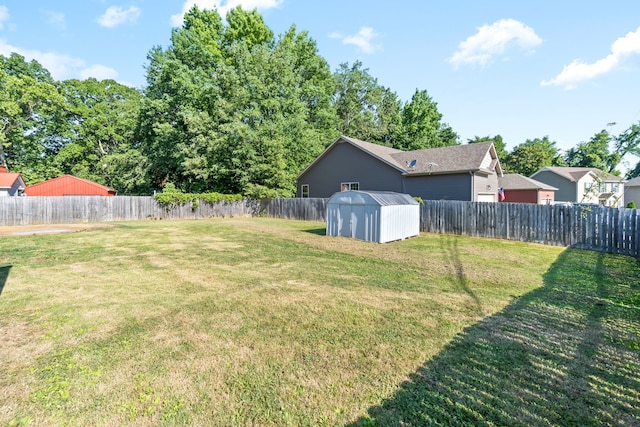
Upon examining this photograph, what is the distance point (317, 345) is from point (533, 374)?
2.15 m

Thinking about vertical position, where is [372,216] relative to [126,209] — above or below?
below

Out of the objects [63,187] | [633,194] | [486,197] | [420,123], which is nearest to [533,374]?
[486,197]

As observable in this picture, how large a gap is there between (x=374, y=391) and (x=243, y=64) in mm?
28046

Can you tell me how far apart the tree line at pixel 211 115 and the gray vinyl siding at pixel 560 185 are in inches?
443

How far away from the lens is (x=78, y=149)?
33750 millimetres

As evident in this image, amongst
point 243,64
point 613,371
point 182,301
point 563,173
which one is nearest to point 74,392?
point 182,301

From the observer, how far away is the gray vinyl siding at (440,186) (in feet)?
58.4

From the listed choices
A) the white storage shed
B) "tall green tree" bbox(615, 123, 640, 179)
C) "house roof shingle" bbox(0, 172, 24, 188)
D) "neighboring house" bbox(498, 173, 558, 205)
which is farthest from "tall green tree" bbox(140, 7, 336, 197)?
"tall green tree" bbox(615, 123, 640, 179)

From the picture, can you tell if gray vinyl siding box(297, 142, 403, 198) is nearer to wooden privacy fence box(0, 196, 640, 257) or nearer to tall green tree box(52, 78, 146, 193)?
wooden privacy fence box(0, 196, 640, 257)

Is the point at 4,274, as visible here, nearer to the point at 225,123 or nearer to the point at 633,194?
the point at 225,123

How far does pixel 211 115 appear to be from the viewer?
2644 cm

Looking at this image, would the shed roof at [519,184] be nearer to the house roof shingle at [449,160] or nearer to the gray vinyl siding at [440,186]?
the house roof shingle at [449,160]

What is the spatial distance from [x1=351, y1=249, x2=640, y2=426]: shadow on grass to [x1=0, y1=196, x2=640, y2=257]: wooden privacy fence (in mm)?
6491

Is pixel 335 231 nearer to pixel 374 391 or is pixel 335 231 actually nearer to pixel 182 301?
pixel 182 301
